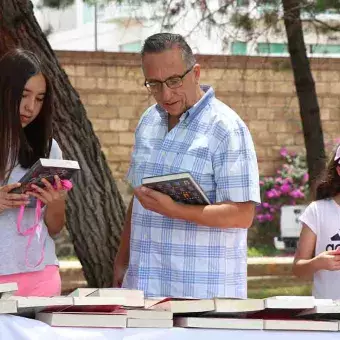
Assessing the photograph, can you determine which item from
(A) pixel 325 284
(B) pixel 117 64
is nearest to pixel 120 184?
(B) pixel 117 64

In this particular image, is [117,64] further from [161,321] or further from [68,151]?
[161,321]

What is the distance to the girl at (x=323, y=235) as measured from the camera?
13.2 ft

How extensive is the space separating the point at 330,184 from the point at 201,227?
0.67 m

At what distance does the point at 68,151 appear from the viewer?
6004 mm

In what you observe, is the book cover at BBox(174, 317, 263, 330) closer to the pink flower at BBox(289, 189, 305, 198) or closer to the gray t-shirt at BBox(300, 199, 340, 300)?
the gray t-shirt at BBox(300, 199, 340, 300)

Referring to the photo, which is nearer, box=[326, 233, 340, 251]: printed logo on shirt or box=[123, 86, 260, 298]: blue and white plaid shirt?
box=[123, 86, 260, 298]: blue and white plaid shirt

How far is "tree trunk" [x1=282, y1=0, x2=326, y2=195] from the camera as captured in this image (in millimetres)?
9523

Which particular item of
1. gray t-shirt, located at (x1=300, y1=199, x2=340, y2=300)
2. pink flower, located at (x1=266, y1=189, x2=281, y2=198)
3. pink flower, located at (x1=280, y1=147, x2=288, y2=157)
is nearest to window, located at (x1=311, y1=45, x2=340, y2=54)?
pink flower, located at (x1=280, y1=147, x2=288, y2=157)

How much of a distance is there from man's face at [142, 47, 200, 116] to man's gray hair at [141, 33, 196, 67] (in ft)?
0.04

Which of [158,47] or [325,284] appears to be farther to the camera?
[325,284]

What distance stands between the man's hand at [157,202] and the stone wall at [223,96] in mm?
13119

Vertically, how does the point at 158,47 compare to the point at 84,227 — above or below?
above

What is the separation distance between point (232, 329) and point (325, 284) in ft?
3.82

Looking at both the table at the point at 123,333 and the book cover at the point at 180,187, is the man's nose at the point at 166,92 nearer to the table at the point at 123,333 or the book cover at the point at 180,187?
the book cover at the point at 180,187
